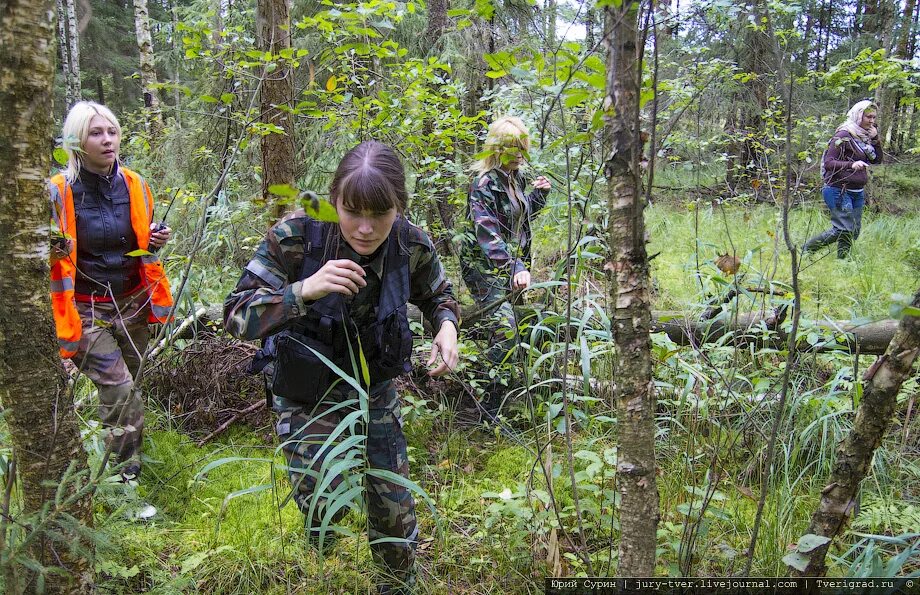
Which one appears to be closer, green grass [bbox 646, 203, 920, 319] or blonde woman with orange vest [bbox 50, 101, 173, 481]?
blonde woman with orange vest [bbox 50, 101, 173, 481]

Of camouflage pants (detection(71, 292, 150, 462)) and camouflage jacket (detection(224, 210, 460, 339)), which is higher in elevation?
camouflage jacket (detection(224, 210, 460, 339))

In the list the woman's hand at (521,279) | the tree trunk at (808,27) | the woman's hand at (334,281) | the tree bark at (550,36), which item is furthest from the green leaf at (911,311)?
the tree trunk at (808,27)

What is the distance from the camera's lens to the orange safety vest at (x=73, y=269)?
2717mm

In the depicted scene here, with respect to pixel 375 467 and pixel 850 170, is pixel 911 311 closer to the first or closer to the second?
pixel 375 467

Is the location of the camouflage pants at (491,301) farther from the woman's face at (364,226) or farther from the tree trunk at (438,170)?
the woman's face at (364,226)

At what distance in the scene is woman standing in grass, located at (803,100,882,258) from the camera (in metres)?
6.44

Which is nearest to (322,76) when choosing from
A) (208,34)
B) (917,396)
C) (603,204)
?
(208,34)

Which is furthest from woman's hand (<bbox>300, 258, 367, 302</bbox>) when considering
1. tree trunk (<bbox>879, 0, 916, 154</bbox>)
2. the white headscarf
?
tree trunk (<bbox>879, 0, 916, 154</bbox>)

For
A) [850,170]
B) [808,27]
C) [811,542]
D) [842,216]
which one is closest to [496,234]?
[811,542]

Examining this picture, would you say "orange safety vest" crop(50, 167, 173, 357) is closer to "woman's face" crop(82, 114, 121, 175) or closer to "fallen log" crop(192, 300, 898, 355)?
"woman's face" crop(82, 114, 121, 175)

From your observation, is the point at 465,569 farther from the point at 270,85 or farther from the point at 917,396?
the point at 270,85

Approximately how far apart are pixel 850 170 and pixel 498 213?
520 centimetres

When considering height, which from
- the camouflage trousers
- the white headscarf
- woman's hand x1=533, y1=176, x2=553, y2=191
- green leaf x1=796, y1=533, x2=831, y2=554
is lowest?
the camouflage trousers

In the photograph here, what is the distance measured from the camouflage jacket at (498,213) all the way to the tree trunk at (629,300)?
2.12 metres
